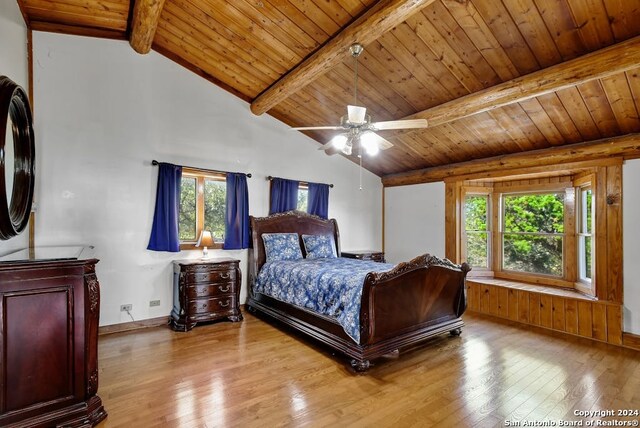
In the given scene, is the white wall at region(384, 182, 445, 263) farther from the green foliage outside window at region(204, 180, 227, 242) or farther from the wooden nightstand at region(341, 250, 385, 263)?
the green foliage outside window at region(204, 180, 227, 242)

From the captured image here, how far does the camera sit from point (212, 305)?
406 cm

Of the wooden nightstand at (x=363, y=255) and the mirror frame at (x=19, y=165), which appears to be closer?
the mirror frame at (x=19, y=165)

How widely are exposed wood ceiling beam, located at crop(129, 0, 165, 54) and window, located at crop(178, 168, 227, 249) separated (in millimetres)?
1579

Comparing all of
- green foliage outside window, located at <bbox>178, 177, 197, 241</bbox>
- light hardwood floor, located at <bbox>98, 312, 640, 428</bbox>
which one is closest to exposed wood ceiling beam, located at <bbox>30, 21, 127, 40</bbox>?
green foliage outside window, located at <bbox>178, 177, 197, 241</bbox>

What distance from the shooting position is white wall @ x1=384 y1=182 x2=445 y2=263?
5.58 m

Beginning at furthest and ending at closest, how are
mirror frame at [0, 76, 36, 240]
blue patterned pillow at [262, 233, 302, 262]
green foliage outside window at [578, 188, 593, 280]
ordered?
blue patterned pillow at [262, 233, 302, 262] → green foliage outside window at [578, 188, 593, 280] → mirror frame at [0, 76, 36, 240]

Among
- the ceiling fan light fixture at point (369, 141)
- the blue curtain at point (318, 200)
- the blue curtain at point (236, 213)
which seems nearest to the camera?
the ceiling fan light fixture at point (369, 141)

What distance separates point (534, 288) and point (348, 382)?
3.41 m

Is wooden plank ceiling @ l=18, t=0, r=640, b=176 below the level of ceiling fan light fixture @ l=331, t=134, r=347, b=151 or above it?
above

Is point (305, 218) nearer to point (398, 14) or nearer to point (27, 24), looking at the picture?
point (398, 14)

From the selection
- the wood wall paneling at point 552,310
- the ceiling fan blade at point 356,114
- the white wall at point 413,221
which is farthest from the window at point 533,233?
the ceiling fan blade at point 356,114

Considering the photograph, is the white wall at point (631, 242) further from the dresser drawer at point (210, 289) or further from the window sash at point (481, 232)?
the dresser drawer at point (210, 289)

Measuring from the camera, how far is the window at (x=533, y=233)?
186 inches

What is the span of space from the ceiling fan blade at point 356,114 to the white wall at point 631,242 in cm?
328
